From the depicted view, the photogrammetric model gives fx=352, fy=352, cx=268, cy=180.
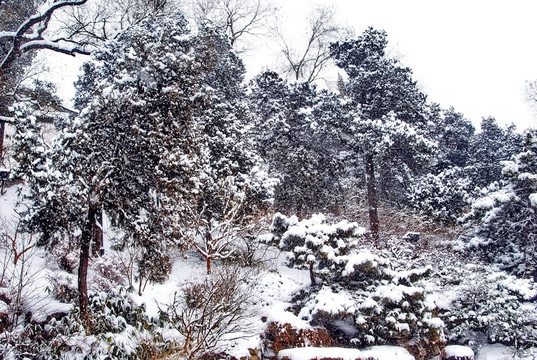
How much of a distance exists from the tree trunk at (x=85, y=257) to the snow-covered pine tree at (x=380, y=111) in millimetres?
12235

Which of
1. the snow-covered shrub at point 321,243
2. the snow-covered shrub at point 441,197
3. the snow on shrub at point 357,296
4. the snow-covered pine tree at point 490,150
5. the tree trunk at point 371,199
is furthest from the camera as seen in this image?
the snow-covered pine tree at point 490,150

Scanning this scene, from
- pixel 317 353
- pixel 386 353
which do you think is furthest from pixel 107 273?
pixel 386 353

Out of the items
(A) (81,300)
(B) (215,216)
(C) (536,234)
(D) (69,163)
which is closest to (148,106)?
(D) (69,163)

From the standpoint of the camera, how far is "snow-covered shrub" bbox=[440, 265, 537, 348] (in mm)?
10031

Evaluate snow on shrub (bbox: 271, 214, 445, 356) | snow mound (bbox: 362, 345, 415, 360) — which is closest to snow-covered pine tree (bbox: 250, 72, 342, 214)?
snow on shrub (bbox: 271, 214, 445, 356)

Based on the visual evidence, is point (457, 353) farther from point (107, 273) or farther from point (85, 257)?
point (107, 273)

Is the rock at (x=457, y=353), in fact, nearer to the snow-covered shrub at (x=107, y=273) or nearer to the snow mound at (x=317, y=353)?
the snow mound at (x=317, y=353)

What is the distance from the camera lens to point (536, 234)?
12.3 m

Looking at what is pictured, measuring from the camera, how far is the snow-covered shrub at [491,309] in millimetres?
10031

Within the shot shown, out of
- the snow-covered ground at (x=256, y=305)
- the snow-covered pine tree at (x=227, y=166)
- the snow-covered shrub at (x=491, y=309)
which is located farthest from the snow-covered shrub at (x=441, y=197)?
the snow-covered pine tree at (x=227, y=166)

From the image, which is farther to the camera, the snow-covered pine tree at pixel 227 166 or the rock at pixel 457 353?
the snow-covered pine tree at pixel 227 166

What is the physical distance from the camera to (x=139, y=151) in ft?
32.0

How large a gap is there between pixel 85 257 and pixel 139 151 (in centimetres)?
319

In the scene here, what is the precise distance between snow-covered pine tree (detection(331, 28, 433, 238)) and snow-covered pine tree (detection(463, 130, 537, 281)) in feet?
13.8
